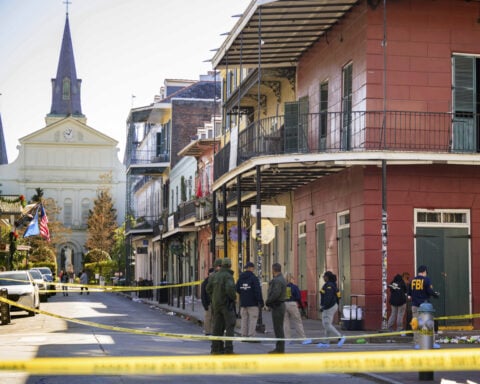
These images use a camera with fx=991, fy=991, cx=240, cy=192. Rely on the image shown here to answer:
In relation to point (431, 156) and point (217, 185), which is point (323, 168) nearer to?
point (431, 156)

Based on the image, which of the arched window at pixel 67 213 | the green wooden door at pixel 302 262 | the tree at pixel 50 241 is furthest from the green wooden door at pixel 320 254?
the arched window at pixel 67 213

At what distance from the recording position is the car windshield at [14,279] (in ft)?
100.0

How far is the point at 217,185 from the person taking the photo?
93.6 feet

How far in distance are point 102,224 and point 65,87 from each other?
2796cm

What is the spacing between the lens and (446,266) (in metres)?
22.2

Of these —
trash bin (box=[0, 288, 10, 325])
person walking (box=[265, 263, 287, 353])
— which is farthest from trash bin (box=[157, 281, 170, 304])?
person walking (box=[265, 263, 287, 353])

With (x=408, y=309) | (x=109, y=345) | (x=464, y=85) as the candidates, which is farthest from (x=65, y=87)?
(x=109, y=345)

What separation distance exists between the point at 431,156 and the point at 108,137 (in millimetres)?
91464

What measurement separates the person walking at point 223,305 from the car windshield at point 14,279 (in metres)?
14.5

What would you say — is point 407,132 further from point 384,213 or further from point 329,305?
point 329,305

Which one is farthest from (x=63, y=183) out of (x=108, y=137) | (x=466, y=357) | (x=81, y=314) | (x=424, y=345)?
(x=466, y=357)

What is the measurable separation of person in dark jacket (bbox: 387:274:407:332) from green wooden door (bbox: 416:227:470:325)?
4.65 ft

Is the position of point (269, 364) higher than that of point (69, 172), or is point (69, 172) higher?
point (69, 172)

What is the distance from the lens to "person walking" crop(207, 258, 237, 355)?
16.6 m
